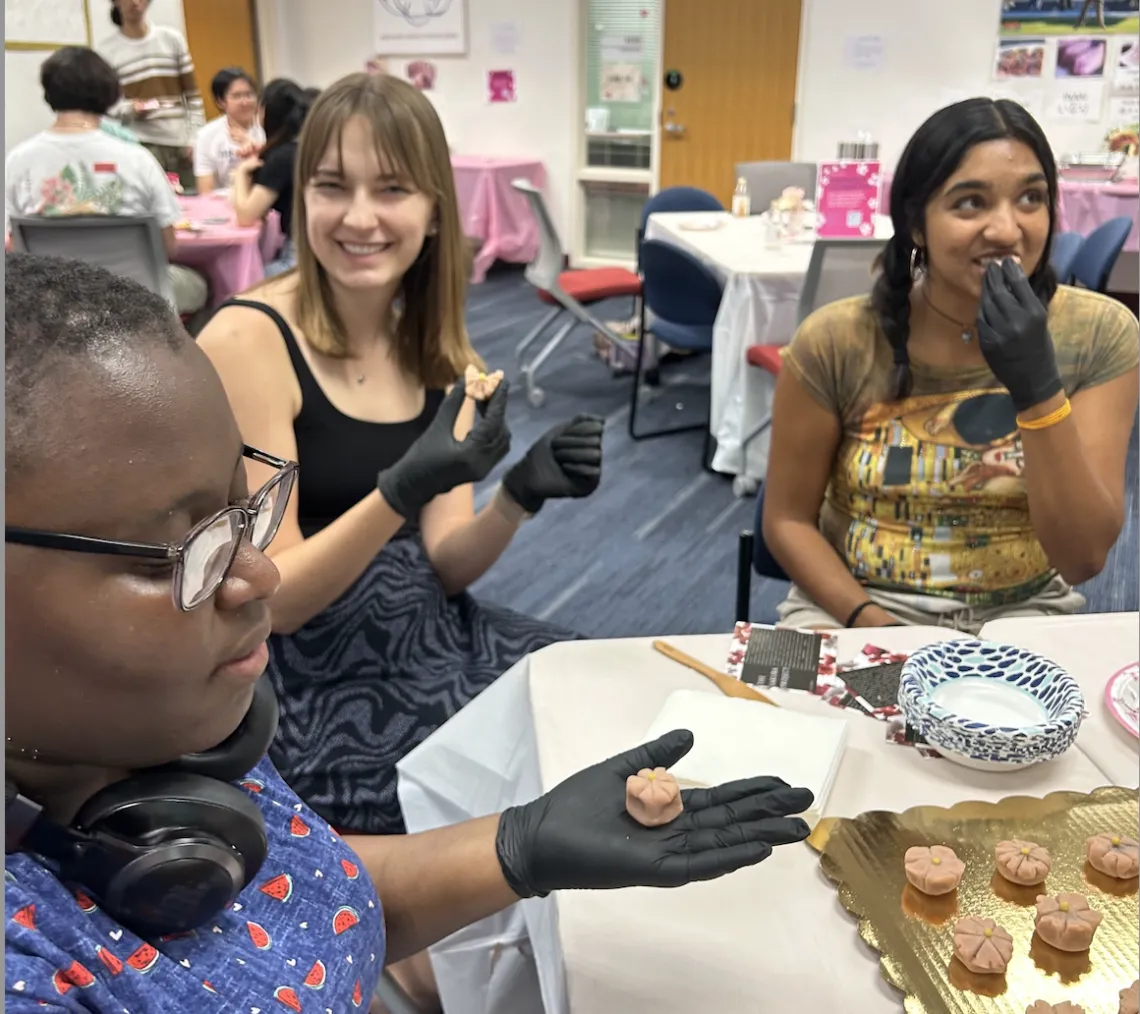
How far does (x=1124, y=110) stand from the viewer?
5078 mm

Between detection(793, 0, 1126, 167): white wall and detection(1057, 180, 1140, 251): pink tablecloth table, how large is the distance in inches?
28.8

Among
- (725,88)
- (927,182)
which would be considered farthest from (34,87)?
(927,182)

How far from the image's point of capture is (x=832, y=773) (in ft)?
3.01

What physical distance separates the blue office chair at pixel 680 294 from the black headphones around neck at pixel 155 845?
9.21 ft

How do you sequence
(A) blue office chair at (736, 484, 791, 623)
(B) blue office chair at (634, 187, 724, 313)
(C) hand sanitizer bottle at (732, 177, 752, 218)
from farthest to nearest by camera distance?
1. (B) blue office chair at (634, 187, 724, 313)
2. (C) hand sanitizer bottle at (732, 177, 752, 218)
3. (A) blue office chair at (736, 484, 791, 623)

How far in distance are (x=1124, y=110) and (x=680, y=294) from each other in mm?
3175

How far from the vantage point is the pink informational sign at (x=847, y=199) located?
11.4ft

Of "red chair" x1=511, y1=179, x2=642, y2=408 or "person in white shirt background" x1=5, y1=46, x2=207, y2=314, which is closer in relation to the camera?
"person in white shirt background" x1=5, y1=46, x2=207, y2=314

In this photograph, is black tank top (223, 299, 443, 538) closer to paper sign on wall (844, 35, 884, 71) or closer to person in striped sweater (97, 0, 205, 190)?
person in striped sweater (97, 0, 205, 190)

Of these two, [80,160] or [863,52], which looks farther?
[863,52]

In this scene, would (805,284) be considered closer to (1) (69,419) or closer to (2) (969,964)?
(2) (969,964)

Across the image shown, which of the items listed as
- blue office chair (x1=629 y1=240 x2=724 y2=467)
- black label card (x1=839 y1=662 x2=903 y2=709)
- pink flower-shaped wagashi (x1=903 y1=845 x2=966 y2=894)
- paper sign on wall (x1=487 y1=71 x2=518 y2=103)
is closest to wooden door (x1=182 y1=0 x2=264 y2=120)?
paper sign on wall (x1=487 y1=71 x2=518 y2=103)

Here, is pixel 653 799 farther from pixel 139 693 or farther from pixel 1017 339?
pixel 1017 339

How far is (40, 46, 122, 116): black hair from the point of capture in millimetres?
3113
